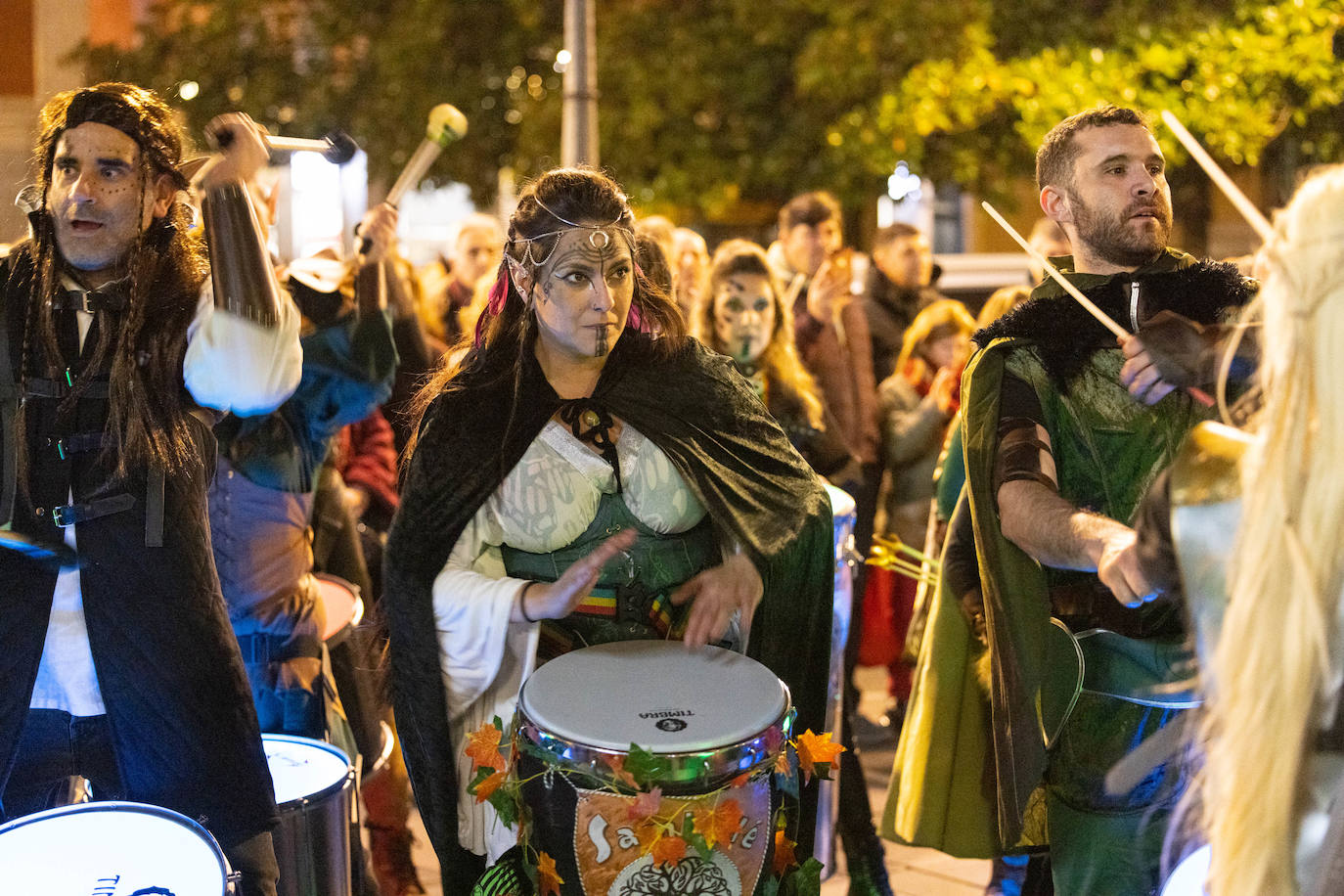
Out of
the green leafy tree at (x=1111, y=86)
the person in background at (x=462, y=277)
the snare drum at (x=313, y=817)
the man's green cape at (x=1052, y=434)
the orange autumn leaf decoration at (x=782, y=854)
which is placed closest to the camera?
the orange autumn leaf decoration at (x=782, y=854)

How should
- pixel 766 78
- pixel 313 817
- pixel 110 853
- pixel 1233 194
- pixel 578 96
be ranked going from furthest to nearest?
1. pixel 766 78
2. pixel 578 96
3. pixel 313 817
4. pixel 110 853
5. pixel 1233 194

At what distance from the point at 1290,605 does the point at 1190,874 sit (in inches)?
28.8

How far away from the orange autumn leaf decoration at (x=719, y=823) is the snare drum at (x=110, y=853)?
2.68ft

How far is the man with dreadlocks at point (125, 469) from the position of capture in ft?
9.06

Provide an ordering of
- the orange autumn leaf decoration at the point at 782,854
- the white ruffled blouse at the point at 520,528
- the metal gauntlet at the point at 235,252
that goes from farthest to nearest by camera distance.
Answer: the white ruffled blouse at the point at 520,528, the metal gauntlet at the point at 235,252, the orange autumn leaf decoration at the point at 782,854

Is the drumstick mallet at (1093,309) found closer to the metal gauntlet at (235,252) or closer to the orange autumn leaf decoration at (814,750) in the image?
the orange autumn leaf decoration at (814,750)

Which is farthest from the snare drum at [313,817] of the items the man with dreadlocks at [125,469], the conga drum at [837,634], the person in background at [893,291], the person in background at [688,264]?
the person in background at [893,291]

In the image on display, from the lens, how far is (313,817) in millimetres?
3119

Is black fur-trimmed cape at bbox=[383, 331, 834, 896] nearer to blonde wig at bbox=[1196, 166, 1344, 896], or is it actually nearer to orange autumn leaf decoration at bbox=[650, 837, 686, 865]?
orange autumn leaf decoration at bbox=[650, 837, 686, 865]

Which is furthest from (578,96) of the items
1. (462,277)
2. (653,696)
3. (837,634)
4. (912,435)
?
(653,696)

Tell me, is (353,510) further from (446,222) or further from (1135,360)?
(446,222)

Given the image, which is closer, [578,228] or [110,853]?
[110,853]

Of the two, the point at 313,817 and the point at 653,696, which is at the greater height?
the point at 653,696

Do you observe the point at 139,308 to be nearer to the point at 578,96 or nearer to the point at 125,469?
the point at 125,469
